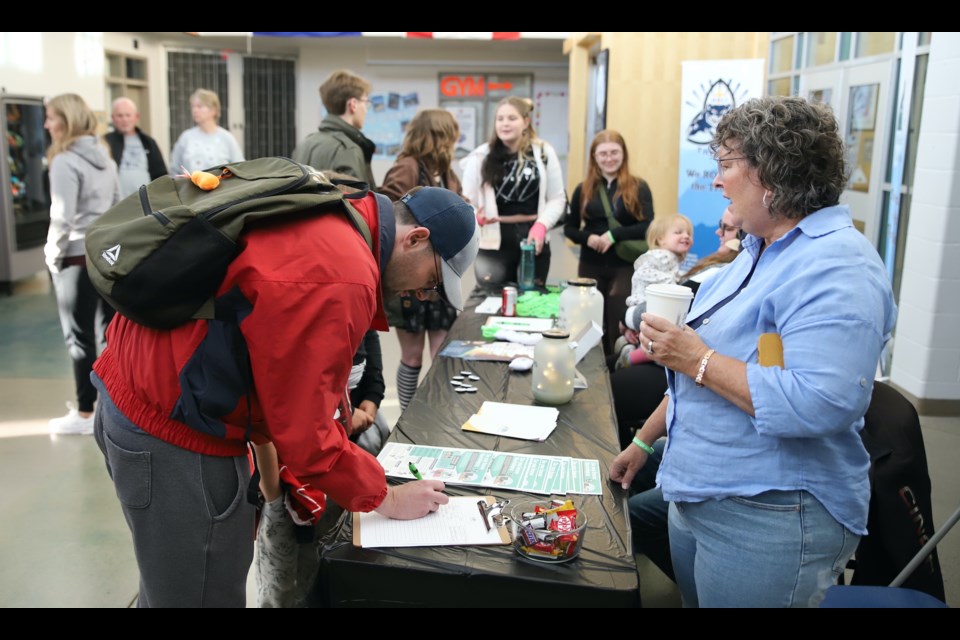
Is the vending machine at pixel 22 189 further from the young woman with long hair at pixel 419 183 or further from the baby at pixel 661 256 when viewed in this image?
the baby at pixel 661 256

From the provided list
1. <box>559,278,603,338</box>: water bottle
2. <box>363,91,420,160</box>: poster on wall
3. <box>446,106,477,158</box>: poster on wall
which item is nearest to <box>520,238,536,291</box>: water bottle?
<box>559,278,603,338</box>: water bottle

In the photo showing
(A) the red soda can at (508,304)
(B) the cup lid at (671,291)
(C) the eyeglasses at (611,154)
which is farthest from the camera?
(C) the eyeglasses at (611,154)

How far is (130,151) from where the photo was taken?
604cm

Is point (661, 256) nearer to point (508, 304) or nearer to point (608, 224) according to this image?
point (508, 304)

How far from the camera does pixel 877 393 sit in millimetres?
1898

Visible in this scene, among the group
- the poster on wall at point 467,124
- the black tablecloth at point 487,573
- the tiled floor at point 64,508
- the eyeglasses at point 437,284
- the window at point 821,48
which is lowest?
the tiled floor at point 64,508

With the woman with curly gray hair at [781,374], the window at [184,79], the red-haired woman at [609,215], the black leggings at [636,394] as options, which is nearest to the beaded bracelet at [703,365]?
the woman with curly gray hair at [781,374]

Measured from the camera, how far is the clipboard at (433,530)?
1457 millimetres

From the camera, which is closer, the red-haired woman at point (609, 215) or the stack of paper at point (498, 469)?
the stack of paper at point (498, 469)

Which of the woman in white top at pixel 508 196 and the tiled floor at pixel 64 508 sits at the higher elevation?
the woman in white top at pixel 508 196

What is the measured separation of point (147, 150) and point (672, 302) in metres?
5.40

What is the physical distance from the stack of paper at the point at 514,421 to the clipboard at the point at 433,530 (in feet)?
1.52

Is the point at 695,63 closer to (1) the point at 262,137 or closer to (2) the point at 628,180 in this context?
(2) the point at 628,180

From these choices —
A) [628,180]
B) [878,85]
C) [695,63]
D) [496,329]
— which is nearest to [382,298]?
[496,329]
